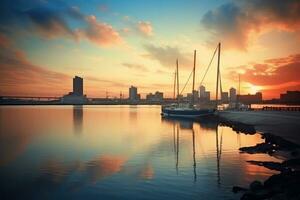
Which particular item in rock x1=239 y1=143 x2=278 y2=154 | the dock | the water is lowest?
the water

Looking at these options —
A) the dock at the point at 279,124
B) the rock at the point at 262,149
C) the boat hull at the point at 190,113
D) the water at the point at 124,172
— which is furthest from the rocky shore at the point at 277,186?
the boat hull at the point at 190,113

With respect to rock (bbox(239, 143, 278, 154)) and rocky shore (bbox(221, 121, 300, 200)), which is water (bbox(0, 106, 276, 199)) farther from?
rock (bbox(239, 143, 278, 154))

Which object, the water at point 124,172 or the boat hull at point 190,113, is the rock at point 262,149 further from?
the boat hull at point 190,113

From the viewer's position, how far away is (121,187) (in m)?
21.2

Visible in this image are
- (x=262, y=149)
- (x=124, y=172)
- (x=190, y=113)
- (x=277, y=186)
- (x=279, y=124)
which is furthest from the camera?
(x=190, y=113)

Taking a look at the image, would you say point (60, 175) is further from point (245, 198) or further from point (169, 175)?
point (245, 198)

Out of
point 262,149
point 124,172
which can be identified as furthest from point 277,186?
point 262,149

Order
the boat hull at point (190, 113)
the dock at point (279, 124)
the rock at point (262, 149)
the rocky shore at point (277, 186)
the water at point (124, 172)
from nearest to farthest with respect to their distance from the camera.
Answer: the rocky shore at point (277, 186) < the water at point (124, 172) < the rock at point (262, 149) < the dock at point (279, 124) < the boat hull at point (190, 113)

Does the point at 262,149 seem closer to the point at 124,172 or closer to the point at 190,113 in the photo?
the point at 124,172

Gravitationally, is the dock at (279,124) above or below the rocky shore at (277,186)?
above

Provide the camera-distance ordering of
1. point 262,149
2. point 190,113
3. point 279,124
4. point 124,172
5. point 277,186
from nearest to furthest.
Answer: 1. point 277,186
2. point 124,172
3. point 262,149
4. point 279,124
5. point 190,113

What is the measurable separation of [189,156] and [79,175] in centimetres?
1431

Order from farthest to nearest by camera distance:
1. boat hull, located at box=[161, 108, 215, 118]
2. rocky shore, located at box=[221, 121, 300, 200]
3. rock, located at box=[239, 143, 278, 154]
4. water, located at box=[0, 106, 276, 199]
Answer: boat hull, located at box=[161, 108, 215, 118] → rock, located at box=[239, 143, 278, 154] → water, located at box=[0, 106, 276, 199] → rocky shore, located at box=[221, 121, 300, 200]

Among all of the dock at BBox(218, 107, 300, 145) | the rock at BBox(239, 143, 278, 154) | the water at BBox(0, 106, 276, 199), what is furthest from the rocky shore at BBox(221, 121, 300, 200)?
the dock at BBox(218, 107, 300, 145)
